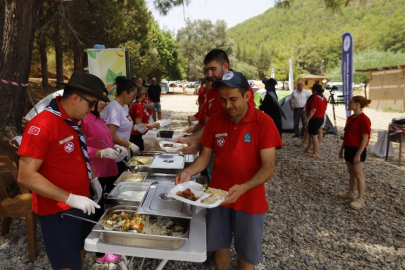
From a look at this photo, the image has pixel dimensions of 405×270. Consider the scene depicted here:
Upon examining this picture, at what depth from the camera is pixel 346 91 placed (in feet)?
22.7

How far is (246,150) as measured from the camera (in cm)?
178

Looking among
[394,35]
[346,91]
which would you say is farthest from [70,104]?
[394,35]

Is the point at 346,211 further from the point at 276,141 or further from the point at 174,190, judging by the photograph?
the point at 174,190

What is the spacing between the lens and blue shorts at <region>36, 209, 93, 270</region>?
66.5 inches

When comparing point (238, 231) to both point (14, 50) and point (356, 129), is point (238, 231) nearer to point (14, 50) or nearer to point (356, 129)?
point (356, 129)

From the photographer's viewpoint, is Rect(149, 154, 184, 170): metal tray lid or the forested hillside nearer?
Rect(149, 154, 184, 170): metal tray lid

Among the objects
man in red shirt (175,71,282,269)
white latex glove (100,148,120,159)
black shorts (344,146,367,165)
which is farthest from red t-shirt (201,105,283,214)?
black shorts (344,146,367,165)

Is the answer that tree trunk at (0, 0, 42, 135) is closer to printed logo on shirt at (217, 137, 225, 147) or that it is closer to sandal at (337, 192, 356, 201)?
printed logo on shirt at (217, 137, 225, 147)

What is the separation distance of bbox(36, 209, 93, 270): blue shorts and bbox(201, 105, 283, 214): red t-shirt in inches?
40.0


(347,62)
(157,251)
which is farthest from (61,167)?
(347,62)

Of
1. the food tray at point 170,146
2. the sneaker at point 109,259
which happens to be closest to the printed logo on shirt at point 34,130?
the sneaker at point 109,259

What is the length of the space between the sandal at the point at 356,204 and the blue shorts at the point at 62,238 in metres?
3.84

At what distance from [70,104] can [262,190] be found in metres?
1.36

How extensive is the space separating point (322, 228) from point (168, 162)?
232 centimetres
